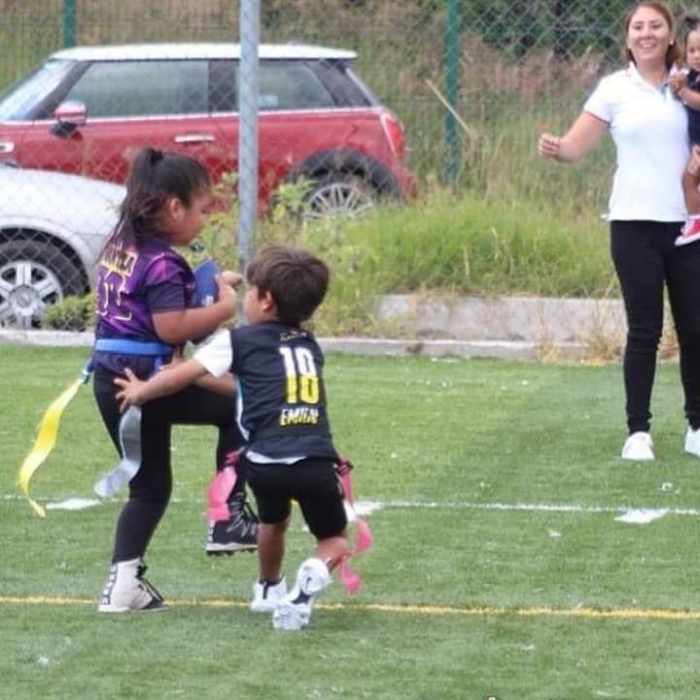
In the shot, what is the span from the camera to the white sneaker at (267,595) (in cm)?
587

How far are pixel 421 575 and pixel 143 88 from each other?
7727 millimetres

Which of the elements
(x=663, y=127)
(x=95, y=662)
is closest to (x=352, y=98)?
(x=663, y=127)

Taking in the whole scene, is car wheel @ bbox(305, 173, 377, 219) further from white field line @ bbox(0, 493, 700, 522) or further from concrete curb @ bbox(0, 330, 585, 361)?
white field line @ bbox(0, 493, 700, 522)

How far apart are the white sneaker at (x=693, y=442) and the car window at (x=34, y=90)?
6160 millimetres

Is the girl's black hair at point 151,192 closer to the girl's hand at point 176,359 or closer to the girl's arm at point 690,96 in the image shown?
the girl's hand at point 176,359

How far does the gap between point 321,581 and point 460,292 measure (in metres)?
6.63

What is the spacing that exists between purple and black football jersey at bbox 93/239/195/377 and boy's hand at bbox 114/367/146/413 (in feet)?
0.12

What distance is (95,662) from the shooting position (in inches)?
→ 211

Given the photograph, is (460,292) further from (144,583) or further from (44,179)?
(144,583)

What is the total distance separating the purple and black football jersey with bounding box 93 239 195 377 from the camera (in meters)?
5.84

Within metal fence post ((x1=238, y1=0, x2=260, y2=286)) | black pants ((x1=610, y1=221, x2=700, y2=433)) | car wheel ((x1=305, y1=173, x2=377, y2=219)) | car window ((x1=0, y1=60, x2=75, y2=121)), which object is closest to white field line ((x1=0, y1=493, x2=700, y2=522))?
black pants ((x1=610, y1=221, x2=700, y2=433))

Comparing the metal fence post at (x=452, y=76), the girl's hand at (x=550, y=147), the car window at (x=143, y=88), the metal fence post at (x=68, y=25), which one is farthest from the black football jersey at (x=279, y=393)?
the metal fence post at (x=68, y=25)

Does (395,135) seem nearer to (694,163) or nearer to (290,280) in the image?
(694,163)

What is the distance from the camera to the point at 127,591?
232 inches
